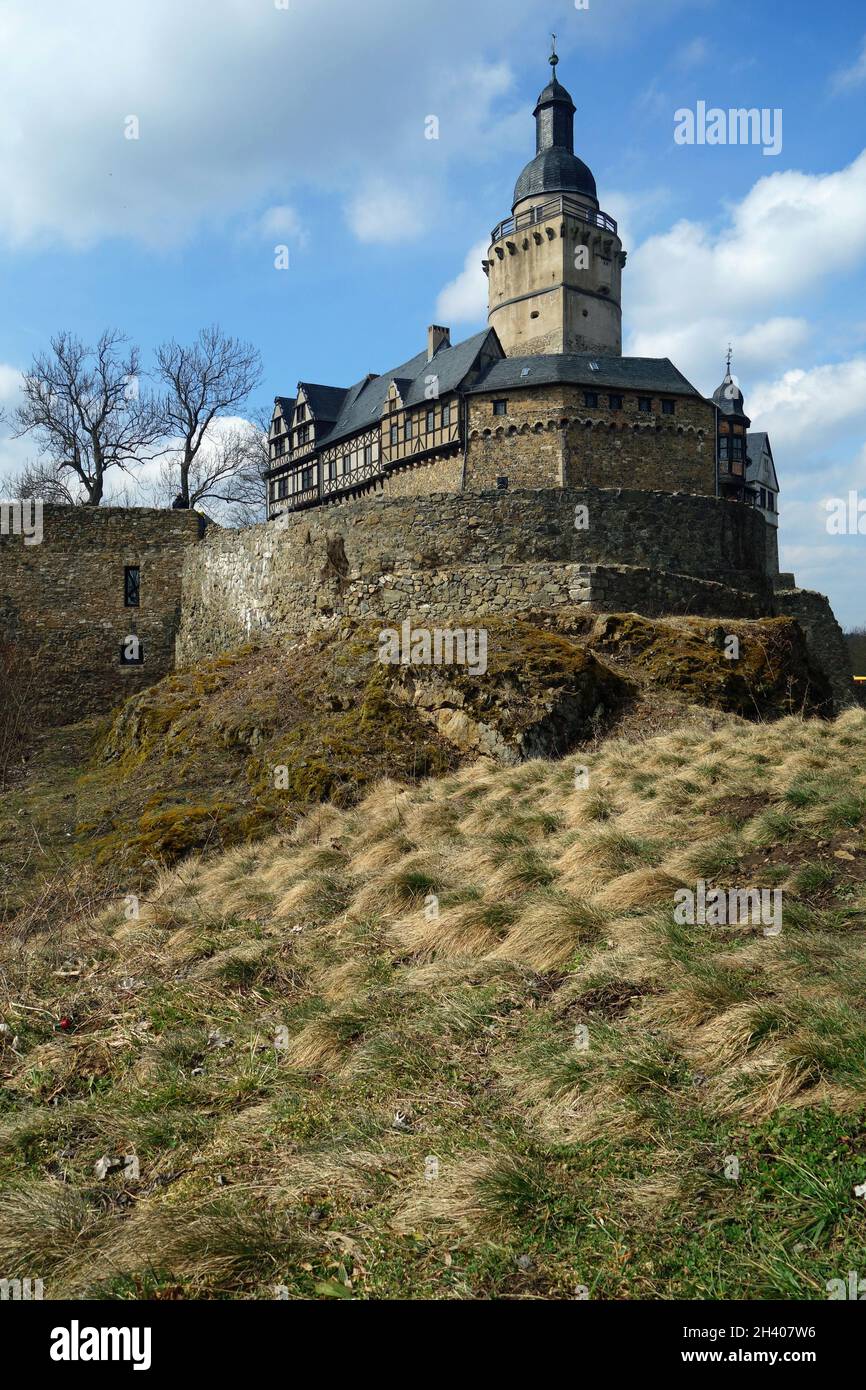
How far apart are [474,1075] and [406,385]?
39.8 metres

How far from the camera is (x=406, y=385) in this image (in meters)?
41.0

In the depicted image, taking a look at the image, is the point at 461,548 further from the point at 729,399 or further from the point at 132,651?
the point at 729,399

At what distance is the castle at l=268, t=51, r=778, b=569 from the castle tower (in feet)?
0.24

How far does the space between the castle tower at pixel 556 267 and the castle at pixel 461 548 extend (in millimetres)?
6292

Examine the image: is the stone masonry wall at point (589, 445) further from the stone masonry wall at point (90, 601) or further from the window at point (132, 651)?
the window at point (132, 651)

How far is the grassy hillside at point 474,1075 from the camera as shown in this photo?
133 inches

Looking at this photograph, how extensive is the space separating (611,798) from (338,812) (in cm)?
401

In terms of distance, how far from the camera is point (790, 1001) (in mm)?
4180

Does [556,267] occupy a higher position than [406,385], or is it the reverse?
[556,267]

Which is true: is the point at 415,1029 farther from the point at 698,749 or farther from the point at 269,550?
the point at 269,550

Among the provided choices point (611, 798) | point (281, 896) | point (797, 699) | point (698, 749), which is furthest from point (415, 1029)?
point (797, 699)

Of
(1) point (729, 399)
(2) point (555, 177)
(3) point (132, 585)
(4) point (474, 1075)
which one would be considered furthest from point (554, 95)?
(4) point (474, 1075)

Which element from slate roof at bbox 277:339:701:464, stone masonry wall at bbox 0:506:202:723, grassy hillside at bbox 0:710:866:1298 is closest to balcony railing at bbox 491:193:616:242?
slate roof at bbox 277:339:701:464

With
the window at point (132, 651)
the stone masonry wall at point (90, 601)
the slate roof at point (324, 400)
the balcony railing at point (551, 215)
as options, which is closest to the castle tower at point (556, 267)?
the balcony railing at point (551, 215)
